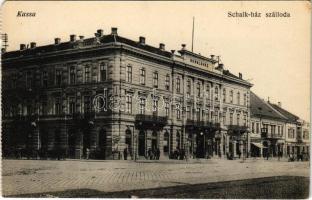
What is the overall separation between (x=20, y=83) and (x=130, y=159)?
4.12m

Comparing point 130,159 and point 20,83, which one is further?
point 130,159

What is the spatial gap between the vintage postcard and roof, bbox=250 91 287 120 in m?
0.09

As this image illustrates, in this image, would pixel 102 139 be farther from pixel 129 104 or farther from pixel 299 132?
pixel 299 132

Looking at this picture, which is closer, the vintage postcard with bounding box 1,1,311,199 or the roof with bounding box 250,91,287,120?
the vintage postcard with bounding box 1,1,311,199

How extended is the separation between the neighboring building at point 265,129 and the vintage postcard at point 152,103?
0.07m

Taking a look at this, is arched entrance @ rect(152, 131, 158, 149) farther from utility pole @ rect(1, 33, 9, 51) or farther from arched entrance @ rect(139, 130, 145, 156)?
utility pole @ rect(1, 33, 9, 51)

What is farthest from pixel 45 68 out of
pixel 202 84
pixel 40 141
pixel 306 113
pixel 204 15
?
pixel 306 113

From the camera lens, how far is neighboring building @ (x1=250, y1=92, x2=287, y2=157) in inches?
727

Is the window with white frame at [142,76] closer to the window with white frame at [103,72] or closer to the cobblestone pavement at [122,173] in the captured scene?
the window with white frame at [103,72]

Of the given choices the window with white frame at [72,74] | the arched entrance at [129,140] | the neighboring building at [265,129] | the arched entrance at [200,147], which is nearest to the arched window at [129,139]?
the arched entrance at [129,140]

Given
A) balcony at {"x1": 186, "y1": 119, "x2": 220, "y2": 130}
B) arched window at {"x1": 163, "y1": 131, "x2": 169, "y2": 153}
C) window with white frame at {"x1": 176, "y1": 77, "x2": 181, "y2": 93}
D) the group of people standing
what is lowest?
the group of people standing

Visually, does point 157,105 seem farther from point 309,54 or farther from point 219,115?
point 309,54

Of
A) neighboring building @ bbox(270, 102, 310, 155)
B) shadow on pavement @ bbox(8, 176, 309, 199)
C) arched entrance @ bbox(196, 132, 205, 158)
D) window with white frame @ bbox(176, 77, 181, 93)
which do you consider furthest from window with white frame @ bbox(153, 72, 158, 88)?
shadow on pavement @ bbox(8, 176, 309, 199)

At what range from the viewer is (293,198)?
44.1 ft
